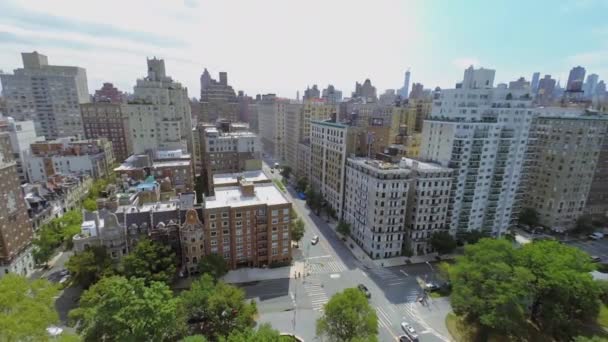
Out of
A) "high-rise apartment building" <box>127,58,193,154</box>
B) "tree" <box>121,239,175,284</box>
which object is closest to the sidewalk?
"tree" <box>121,239,175,284</box>

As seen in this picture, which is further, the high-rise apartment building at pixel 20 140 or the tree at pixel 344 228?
the high-rise apartment building at pixel 20 140

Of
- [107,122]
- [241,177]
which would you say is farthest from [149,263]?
[107,122]

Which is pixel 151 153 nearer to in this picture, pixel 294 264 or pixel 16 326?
pixel 294 264

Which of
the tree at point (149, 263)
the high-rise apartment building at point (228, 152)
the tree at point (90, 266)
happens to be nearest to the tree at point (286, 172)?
the high-rise apartment building at point (228, 152)

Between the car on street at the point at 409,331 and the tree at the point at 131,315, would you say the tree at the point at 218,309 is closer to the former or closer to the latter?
the tree at the point at 131,315

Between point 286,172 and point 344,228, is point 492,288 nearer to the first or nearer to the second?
point 344,228
